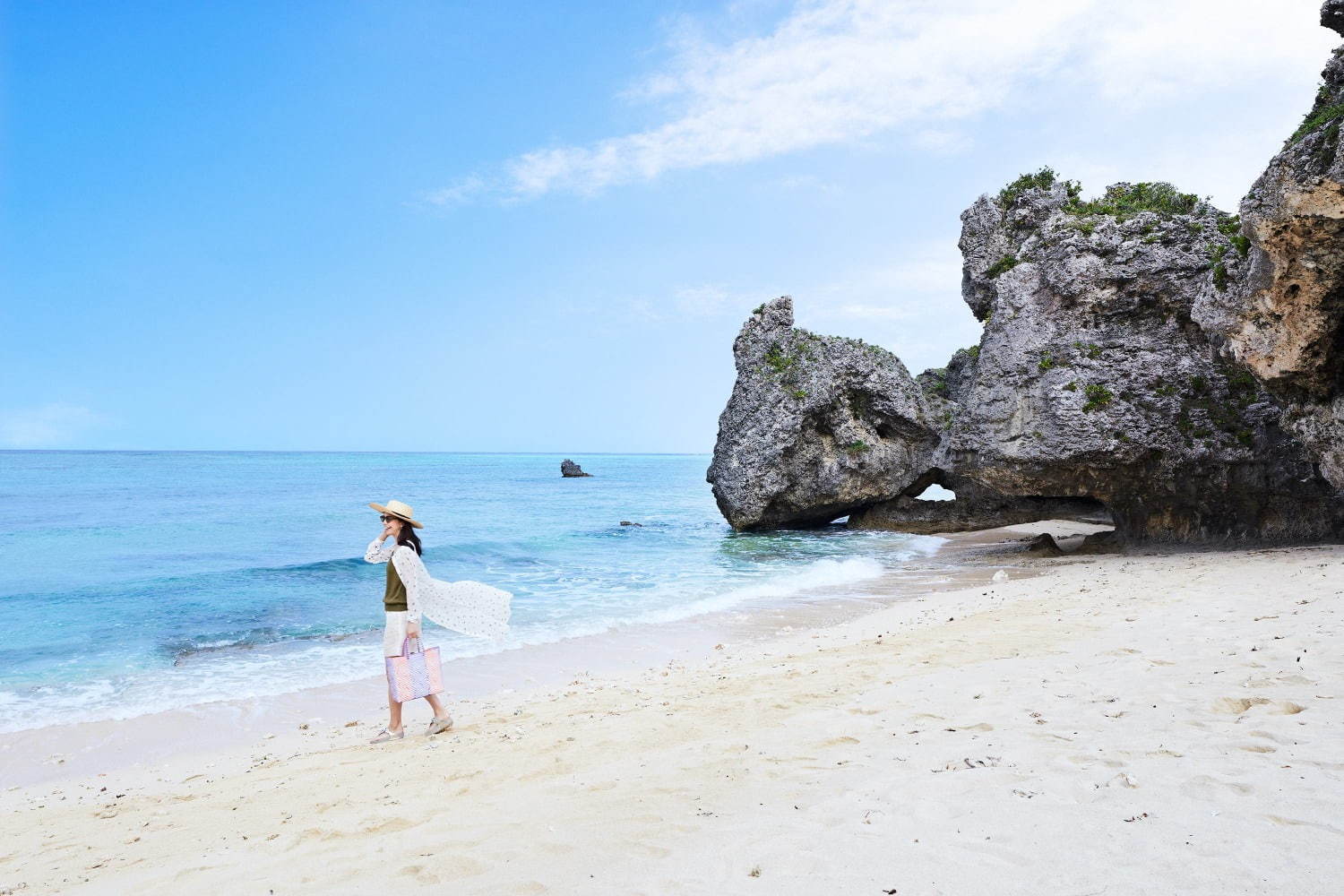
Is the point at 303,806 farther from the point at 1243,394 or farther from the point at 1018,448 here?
the point at 1243,394

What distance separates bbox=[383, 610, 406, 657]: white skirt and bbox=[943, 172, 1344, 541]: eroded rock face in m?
12.3

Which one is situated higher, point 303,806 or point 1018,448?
point 1018,448

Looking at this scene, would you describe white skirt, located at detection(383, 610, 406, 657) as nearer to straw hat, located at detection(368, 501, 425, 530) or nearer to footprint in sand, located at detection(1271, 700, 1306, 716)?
straw hat, located at detection(368, 501, 425, 530)

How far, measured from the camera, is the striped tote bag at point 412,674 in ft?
21.2

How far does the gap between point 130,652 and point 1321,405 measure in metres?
17.0

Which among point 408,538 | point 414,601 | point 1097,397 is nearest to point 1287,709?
point 414,601

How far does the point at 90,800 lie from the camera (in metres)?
5.57

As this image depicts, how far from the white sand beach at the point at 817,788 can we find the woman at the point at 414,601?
375mm

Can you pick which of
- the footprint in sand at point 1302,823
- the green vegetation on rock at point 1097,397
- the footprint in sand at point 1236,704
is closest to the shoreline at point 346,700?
the green vegetation on rock at point 1097,397

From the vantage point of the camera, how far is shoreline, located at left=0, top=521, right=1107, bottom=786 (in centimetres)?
671

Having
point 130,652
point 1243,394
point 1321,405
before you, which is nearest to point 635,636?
point 130,652

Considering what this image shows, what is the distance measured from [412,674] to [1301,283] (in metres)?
11.6

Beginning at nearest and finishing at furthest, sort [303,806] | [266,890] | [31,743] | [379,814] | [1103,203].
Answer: [266,890]
[379,814]
[303,806]
[31,743]
[1103,203]

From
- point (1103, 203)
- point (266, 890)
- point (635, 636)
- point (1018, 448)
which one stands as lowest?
point (635, 636)
